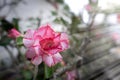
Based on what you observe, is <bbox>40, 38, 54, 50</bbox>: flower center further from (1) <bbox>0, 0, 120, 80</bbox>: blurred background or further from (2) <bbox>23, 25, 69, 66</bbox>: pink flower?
(1) <bbox>0, 0, 120, 80</bbox>: blurred background

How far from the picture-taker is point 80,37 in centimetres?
172

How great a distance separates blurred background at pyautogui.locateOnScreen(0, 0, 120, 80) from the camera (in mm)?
1140

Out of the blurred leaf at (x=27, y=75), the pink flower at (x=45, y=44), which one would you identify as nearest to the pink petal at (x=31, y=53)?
the pink flower at (x=45, y=44)

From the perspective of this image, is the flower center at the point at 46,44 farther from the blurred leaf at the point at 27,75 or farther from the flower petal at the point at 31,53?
the blurred leaf at the point at 27,75

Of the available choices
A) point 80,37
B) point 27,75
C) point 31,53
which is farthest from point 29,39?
point 80,37

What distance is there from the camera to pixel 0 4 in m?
2.31

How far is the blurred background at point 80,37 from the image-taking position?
114 cm

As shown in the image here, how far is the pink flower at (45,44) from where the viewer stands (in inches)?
27.5

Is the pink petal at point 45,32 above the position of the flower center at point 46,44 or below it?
above

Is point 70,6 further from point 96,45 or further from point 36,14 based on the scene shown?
point 96,45

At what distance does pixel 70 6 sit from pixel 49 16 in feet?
1.32

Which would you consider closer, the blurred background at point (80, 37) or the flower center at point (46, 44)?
the flower center at point (46, 44)

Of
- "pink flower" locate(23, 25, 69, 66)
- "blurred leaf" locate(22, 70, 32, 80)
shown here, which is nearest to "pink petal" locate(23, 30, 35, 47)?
"pink flower" locate(23, 25, 69, 66)

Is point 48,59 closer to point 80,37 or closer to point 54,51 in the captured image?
point 54,51
